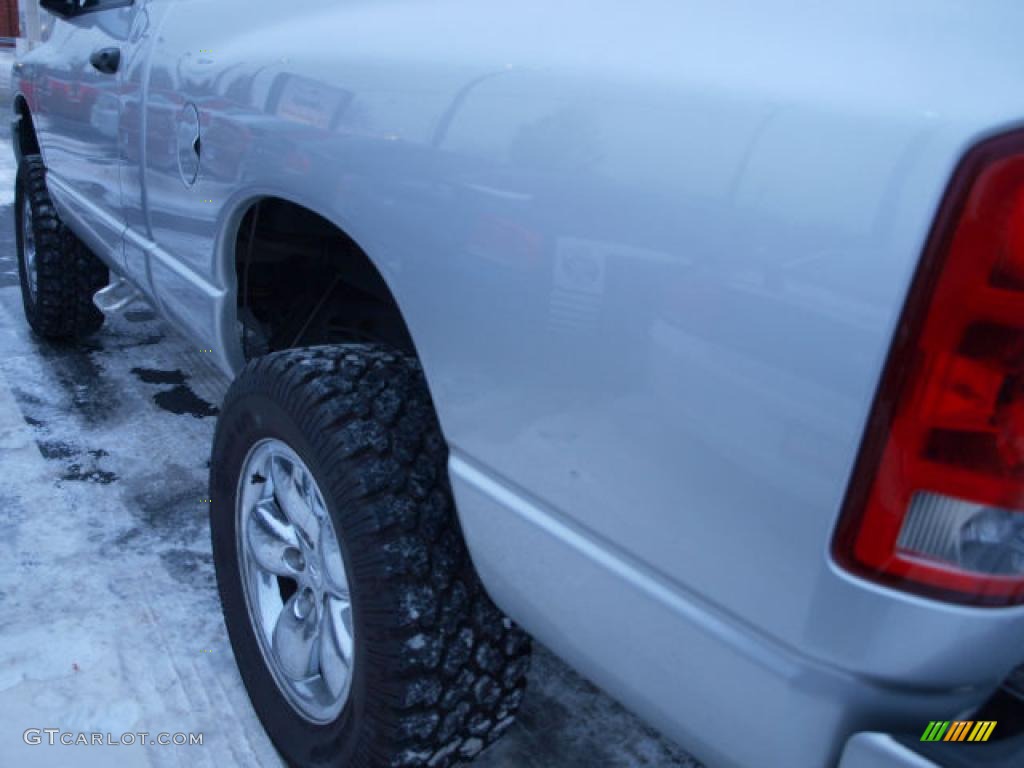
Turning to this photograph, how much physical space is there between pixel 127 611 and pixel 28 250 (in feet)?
7.23

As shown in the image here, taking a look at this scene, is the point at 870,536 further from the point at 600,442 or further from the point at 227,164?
the point at 227,164

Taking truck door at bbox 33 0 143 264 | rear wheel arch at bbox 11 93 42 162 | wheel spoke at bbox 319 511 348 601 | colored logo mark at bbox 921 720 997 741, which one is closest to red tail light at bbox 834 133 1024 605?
colored logo mark at bbox 921 720 997 741

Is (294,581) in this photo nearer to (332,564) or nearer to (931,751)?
(332,564)

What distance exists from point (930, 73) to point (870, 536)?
410 millimetres

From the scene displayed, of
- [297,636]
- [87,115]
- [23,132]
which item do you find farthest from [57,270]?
[297,636]

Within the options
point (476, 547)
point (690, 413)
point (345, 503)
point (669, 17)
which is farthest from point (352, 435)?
point (669, 17)

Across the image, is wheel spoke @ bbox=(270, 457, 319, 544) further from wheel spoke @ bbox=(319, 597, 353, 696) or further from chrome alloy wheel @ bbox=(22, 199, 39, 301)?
chrome alloy wheel @ bbox=(22, 199, 39, 301)

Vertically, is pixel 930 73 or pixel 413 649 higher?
pixel 930 73

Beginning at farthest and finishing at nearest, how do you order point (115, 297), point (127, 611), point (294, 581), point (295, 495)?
point (115, 297), point (127, 611), point (294, 581), point (295, 495)

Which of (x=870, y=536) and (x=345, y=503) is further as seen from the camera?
(x=345, y=503)

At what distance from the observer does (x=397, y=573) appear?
1326 millimetres

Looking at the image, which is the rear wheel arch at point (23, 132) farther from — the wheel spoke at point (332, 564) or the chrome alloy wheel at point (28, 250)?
the wheel spoke at point (332, 564)

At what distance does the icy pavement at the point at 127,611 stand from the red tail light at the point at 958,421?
1.22 metres

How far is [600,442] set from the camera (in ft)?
3.43
